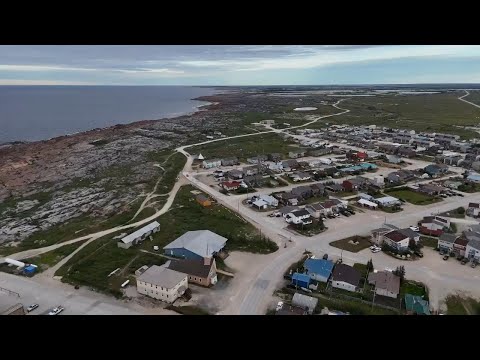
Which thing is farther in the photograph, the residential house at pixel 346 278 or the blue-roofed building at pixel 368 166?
the blue-roofed building at pixel 368 166

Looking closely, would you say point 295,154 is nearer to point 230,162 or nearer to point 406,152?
point 230,162

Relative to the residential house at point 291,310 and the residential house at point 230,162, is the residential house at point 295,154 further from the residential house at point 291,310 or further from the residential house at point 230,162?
the residential house at point 291,310

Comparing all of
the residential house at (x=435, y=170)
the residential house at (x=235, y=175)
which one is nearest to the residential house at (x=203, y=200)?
the residential house at (x=235, y=175)

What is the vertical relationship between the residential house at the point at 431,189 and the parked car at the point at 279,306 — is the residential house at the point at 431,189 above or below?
above

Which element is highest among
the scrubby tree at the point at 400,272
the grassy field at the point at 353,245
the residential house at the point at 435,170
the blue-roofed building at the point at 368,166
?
the residential house at the point at 435,170

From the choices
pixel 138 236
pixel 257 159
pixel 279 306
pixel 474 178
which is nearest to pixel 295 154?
pixel 257 159

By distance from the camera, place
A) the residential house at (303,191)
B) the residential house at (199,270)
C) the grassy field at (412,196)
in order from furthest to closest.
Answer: the residential house at (303,191)
the grassy field at (412,196)
the residential house at (199,270)
